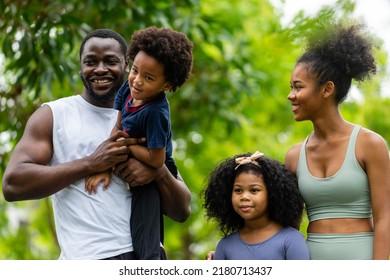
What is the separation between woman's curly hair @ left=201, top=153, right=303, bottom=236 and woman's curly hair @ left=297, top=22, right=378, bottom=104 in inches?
17.5

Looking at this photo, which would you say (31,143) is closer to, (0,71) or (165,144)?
(165,144)

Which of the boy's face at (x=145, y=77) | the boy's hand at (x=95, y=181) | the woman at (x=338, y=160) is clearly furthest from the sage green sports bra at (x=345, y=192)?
the boy's hand at (x=95, y=181)

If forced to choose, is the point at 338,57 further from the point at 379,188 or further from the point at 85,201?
the point at 85,201

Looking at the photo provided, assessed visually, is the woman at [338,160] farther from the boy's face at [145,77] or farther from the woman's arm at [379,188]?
the boy's face at [145,77]

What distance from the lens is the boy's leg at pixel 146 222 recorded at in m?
3.93

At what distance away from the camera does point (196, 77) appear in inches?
342

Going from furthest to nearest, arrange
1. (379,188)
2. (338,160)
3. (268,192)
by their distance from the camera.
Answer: (268,192) → (338,160) → (379,188)

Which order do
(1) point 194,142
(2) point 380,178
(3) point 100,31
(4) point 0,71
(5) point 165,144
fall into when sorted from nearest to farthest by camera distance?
(2) point 380,178 → (5) point 165,144 → (3) point 100,31 → (4) point 0,71 → (1) point 194,142

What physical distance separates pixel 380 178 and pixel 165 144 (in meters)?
0.99

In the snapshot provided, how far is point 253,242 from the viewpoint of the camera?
4.01 meters

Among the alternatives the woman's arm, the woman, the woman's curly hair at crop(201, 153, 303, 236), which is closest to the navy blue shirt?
the woman's curly hair at crop(201, 153, 303, 236)

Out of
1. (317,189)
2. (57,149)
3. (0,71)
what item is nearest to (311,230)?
(317,189)

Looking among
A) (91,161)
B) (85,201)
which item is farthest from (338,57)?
(85,201)

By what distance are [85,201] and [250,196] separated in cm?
78
